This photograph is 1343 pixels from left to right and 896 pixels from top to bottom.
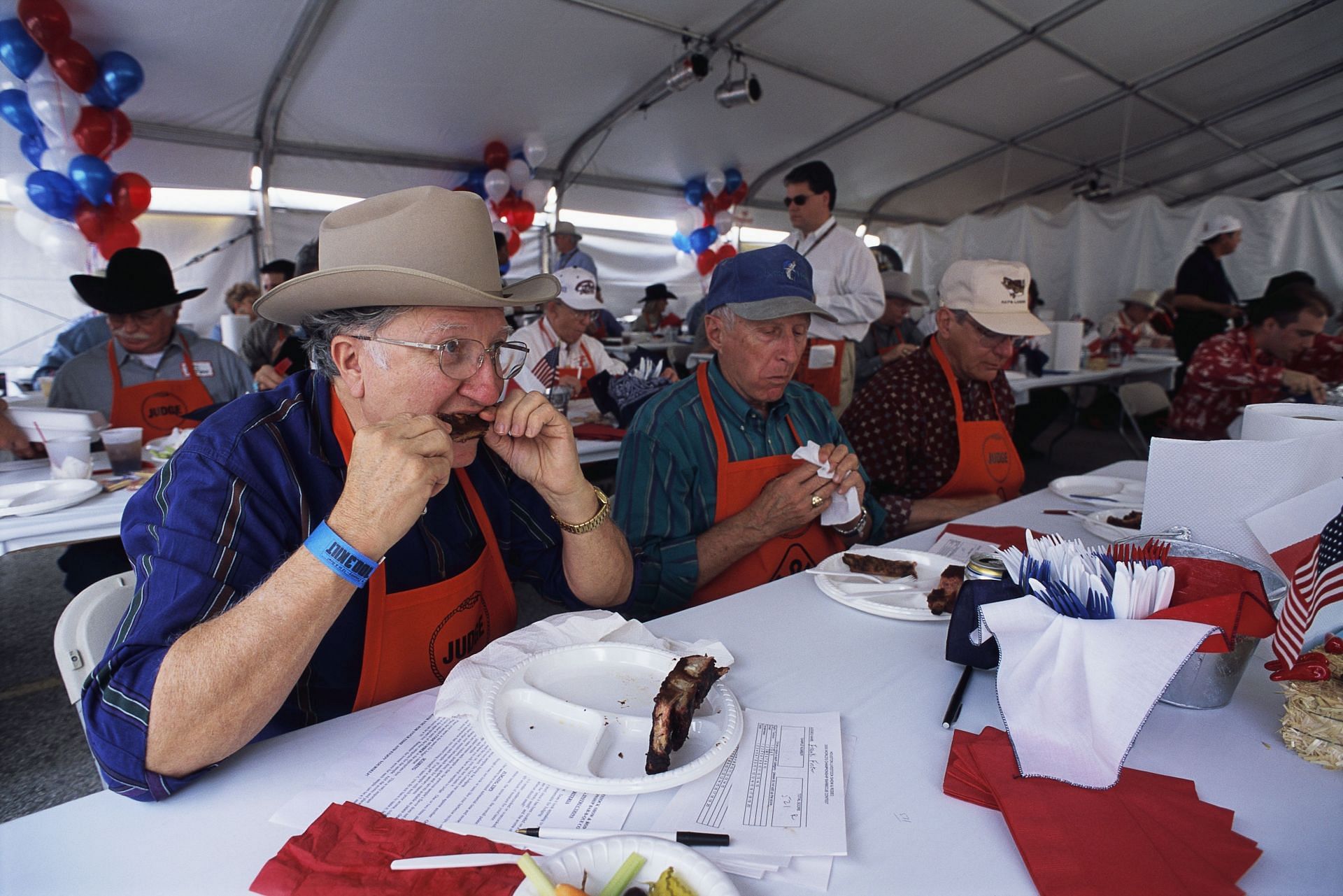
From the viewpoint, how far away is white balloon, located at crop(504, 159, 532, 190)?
10.8 meters

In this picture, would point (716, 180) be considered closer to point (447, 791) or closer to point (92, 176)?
point (92, 176)

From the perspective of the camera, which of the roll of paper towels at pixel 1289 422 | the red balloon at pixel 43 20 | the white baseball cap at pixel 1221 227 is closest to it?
the roll of paper towels at pixel 1289 422

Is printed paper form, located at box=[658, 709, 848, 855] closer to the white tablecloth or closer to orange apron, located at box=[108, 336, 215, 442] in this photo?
the white tablecloth

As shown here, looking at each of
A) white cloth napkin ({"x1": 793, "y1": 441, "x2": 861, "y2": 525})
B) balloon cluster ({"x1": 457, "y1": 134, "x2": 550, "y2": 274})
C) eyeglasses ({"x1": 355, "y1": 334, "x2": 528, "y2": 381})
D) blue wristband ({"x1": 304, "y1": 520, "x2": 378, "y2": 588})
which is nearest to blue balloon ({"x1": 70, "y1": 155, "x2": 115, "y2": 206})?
balloon cluster ({"x1": 457, "y1": 134, "x2": 550, "y2": 274})

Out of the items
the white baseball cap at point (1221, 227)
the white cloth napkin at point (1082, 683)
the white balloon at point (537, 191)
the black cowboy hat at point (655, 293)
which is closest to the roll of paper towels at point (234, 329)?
the white balloon at point (537, 191)

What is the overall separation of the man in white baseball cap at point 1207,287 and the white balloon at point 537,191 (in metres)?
8.73

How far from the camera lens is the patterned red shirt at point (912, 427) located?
338cm

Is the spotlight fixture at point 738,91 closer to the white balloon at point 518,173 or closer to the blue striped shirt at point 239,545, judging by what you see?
the white balloon at point 518,173

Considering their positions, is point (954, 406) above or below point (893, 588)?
above

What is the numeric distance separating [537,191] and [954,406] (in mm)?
9472

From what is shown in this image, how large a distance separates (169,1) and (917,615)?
8.04 m

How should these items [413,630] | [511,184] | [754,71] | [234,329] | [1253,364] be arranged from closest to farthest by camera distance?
[413,630]
[1253,364]
[234,329]
[754,71]
[511,184]

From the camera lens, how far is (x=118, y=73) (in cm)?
649

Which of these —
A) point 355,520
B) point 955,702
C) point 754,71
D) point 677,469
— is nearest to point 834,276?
point 677,469
